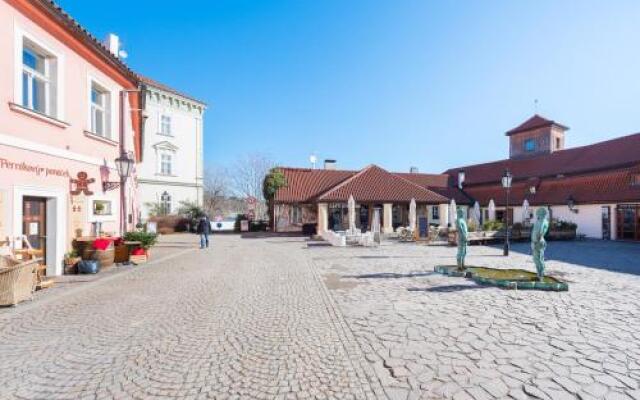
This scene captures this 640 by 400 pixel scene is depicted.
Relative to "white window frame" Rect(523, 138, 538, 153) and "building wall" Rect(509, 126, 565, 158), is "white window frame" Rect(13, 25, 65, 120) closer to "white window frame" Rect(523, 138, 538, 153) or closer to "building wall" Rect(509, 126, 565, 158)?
"building wall" Rect(509, 126, 565, 158)

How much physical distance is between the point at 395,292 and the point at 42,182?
8.99 metres

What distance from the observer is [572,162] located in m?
27.4

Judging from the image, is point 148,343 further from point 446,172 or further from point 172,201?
point 446,172

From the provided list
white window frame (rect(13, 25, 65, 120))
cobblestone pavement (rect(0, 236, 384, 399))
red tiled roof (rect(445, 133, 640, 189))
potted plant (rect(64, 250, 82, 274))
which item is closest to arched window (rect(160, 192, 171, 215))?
potted plant (rect(64, 250, 82, 274))

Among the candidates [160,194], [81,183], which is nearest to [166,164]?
[160,194]

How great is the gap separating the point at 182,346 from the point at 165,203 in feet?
94.5

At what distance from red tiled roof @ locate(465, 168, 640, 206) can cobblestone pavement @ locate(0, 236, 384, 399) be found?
78.9ft

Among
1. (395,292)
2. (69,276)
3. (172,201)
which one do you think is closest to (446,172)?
(172,201)

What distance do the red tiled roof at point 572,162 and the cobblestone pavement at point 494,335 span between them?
19.6 metres

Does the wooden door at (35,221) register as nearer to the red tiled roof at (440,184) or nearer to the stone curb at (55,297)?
the stone curb at (55,297)

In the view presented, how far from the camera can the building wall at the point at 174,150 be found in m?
29.8

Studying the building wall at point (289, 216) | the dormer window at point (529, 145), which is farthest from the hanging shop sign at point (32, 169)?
the dormer window at point (529, 145)

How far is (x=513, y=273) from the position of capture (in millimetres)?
9016

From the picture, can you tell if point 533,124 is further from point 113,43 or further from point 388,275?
point 113,43
